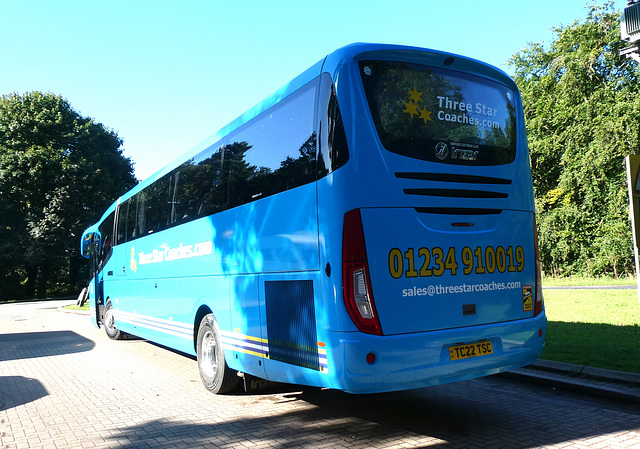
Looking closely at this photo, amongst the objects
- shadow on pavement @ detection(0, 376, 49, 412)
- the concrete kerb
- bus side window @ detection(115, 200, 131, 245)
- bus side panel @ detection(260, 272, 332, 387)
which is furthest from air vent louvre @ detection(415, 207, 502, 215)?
bus side window @ detection(115, 200, 131, 245)

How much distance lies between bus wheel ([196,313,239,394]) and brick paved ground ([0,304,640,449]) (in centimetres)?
17

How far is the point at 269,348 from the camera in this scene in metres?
5.78

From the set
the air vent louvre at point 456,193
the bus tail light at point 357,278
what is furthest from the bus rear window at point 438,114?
the bus tail light at point 357,278

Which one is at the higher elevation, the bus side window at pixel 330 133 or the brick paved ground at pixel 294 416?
the bus side window at pixel 330 133

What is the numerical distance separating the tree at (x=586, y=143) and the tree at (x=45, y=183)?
32.0 m

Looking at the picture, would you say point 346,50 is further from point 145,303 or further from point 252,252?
point 145,303

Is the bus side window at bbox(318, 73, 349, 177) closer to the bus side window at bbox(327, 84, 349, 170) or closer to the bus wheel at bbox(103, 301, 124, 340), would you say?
the bus side window at bbox(327, 84, 349, 170)

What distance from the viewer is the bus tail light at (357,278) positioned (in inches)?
185

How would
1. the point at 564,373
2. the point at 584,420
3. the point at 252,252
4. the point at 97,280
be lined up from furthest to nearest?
the point at 97,280 < the point at 564,373 < the point at 252,252 < the point at 584,420

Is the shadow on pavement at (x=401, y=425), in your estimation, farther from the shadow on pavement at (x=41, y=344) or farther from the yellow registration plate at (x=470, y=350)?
the shadow on pavement at (x=41, y=344)

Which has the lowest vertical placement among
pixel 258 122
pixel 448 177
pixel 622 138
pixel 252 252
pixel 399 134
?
pixel 252 252

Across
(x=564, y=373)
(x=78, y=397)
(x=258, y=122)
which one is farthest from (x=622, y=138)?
(x=78, y=397)

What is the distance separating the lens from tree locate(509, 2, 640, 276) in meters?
27.3

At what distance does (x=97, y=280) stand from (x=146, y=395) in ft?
28.4
